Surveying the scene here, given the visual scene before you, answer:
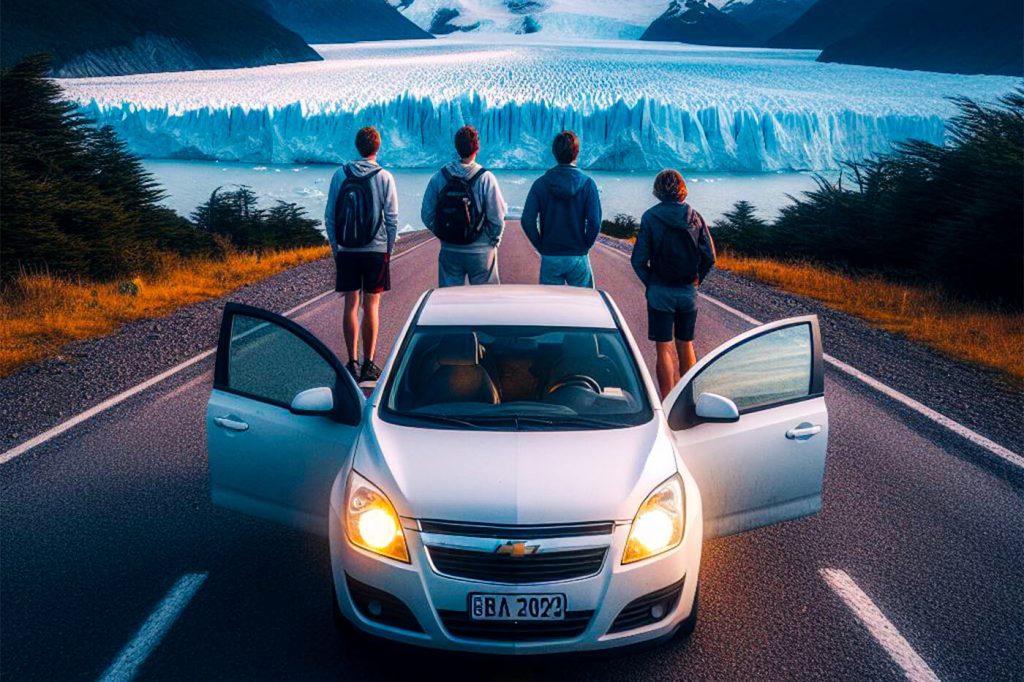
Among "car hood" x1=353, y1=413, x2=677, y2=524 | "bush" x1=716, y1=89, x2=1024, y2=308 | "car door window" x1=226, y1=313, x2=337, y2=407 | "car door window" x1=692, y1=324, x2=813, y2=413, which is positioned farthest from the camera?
"bush" x1=716, y1=89, x2=1024, y2=308

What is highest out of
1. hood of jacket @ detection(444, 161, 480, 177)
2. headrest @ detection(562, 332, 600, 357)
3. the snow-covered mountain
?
the snow-covered mountain

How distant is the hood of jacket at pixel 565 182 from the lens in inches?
299

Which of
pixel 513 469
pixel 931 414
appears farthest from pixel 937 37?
pixel 513 469

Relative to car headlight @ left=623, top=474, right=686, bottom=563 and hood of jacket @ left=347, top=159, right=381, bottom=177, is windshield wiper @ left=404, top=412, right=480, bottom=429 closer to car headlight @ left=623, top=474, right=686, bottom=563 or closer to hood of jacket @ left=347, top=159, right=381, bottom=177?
car headlight @ left=623, top=474, right=686, bottom=563

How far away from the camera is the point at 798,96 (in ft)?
214

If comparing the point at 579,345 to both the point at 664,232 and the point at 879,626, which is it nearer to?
the point at 879,626

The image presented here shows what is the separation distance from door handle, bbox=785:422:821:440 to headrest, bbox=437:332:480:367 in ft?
4.81

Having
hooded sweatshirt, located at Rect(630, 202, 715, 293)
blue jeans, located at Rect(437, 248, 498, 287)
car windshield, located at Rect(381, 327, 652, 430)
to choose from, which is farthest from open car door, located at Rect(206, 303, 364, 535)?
blue jeans, located at Rect(437, 248, 498, 287)

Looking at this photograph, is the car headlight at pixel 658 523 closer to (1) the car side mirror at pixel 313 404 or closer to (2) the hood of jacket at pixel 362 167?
(1) the car side mirror at pixel 313 404

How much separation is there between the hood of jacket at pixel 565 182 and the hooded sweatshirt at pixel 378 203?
4.71 feet

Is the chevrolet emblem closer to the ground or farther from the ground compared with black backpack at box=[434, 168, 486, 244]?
closer to the ground

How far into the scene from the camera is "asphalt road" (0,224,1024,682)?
11.2ft

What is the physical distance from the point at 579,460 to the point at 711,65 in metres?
76.5

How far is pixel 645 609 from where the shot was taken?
129 inches
